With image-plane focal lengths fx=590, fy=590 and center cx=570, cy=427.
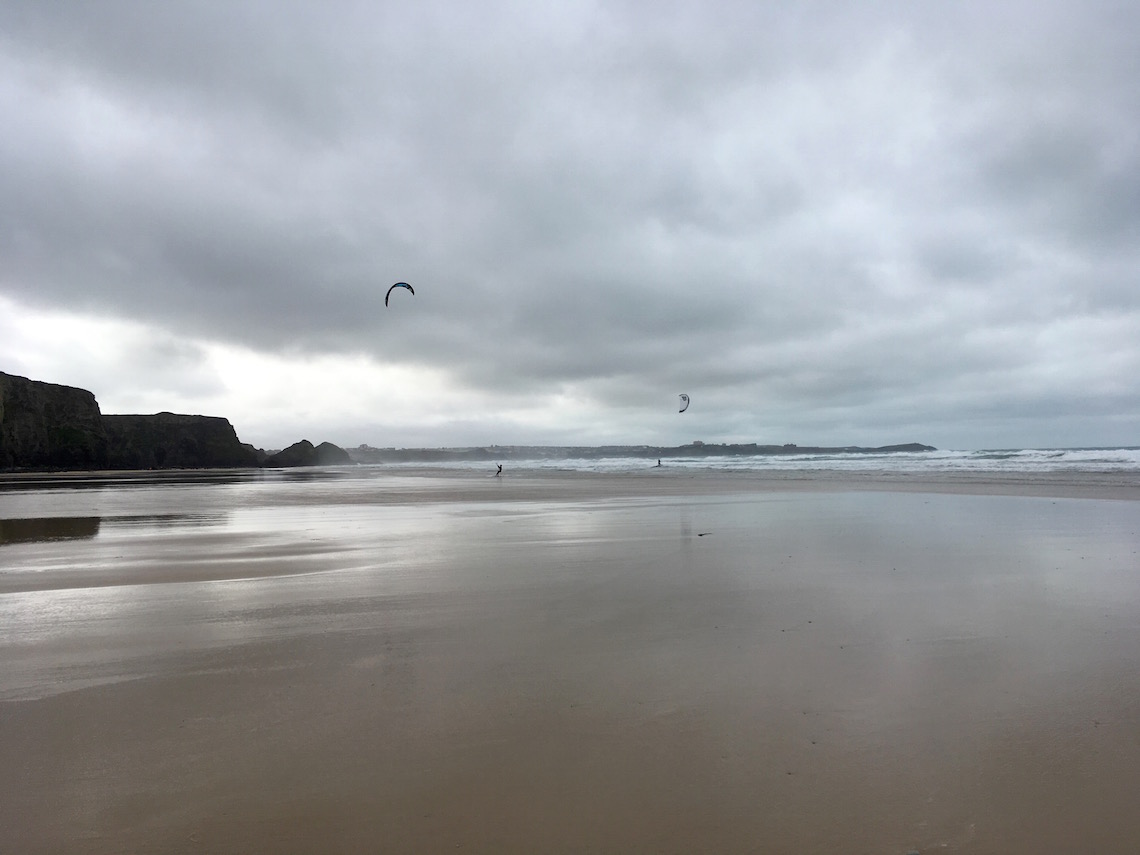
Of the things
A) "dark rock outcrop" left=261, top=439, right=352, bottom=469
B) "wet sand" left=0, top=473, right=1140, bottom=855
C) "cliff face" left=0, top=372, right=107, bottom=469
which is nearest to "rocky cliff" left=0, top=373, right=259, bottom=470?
"cliff face" left=0, top=372, right=107, bottom=469

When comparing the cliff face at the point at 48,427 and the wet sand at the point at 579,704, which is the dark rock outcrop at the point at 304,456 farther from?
the wet sand at the point at 579,704

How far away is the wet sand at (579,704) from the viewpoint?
89.2 inches

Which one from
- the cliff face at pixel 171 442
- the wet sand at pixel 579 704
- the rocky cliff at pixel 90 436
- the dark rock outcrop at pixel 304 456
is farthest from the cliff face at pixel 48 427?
the wet sand at pixel 579 704

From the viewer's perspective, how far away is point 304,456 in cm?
6650

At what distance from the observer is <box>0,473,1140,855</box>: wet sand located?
89.2 inches

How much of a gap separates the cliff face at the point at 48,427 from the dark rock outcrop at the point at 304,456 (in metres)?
19.3

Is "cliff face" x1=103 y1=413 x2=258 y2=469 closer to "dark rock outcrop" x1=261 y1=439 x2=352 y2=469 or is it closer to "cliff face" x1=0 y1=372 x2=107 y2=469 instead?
"cliff face" x1=0 y1=372 x2=107 y2=469

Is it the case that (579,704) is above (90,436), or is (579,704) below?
below

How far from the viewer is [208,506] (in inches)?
610

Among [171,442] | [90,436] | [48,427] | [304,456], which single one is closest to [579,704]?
[48,427]

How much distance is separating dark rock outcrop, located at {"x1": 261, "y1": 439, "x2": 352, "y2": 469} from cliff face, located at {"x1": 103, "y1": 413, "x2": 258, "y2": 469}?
28.3 feet

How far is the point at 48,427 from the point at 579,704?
4941 centimetres

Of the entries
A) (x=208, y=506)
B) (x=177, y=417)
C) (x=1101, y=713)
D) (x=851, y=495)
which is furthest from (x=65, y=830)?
(x=177, y=417)

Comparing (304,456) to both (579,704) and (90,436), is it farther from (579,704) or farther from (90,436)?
(579,704)
